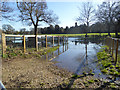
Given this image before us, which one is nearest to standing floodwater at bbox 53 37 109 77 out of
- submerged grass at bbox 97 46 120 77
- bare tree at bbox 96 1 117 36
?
submerged grass at bbox 97 46 120 77

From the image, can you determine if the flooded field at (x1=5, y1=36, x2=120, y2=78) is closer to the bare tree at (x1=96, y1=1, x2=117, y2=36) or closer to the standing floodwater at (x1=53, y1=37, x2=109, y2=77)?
the standing floodwater at (x1=53, y1=37, x2=109, y2=77)

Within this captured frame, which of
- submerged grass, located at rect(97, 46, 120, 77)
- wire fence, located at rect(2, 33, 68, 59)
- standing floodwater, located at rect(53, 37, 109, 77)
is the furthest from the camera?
wire fence, located at rect(2, 33, 68, 59)

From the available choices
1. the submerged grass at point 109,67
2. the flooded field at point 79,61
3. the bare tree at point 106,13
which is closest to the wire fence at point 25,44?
the flooded field at point 79,61

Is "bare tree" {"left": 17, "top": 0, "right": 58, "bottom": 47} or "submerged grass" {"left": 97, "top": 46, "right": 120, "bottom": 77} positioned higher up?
"bare tree" {"left": 17, "top": 0, "right": 58, "bottom": 47}

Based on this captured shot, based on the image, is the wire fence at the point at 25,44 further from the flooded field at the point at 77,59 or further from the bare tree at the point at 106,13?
the bare tree at the point at 106,13

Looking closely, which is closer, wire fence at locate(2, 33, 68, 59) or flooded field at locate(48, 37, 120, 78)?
flooded field at locate(48, 37, 120, 78)

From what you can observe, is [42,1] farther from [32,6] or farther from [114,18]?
[114,18]

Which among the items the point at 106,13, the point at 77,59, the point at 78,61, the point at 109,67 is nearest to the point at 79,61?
the point at 78,61

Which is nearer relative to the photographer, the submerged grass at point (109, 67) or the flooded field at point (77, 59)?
the submerged grass at point (109, 67)

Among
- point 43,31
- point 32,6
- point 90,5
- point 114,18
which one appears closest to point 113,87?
point 32,6

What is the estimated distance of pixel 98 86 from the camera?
2434 millimetres

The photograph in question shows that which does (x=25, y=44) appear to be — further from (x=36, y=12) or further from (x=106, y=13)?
(x=106, y=13)

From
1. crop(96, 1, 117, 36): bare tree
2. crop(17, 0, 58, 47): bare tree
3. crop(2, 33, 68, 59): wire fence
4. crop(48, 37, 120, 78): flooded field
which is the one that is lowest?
crop(48, 37, 120, 78): flooded field

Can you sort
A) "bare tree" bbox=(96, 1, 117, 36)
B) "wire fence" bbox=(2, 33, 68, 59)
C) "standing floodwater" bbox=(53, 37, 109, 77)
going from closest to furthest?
"standing floodwater" bbox=(53, 37, 109, 77) < "wire fence" bbox=(2, 33, 68, 59) < "bare tree" bbox=(96, 1, 117, 36)
